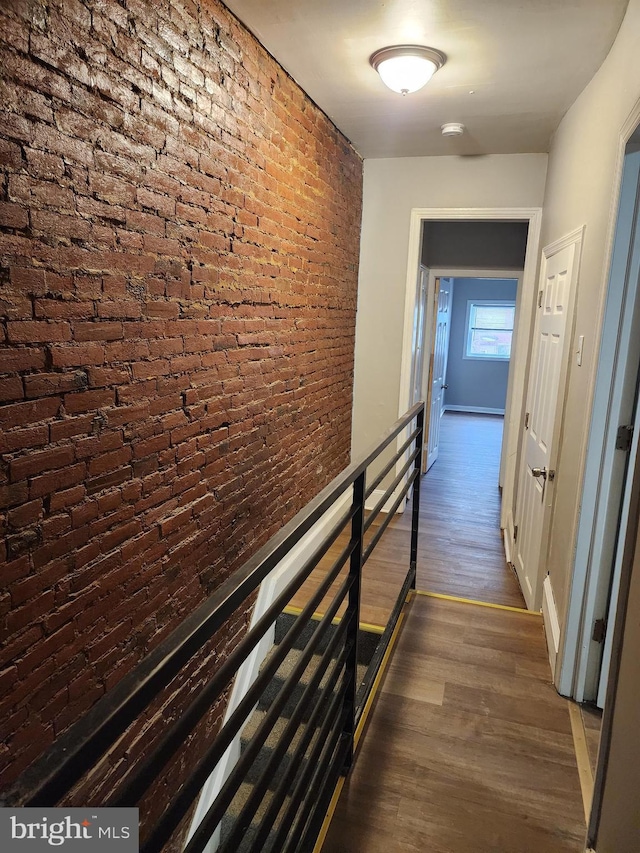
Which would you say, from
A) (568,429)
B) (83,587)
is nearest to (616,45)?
(568,429)

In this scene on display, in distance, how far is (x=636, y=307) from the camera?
1854 millimetres

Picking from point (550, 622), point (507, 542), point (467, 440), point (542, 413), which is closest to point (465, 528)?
point (507, 542)

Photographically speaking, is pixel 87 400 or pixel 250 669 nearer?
pixel 87 400

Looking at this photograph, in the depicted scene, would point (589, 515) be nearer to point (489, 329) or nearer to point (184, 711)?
point (184, 711)

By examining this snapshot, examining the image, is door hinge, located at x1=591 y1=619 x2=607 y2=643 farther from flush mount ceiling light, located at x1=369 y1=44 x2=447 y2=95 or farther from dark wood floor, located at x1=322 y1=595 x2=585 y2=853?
flush mount ceiling light, located at x1=369 y1=44 x2=447 y2=95

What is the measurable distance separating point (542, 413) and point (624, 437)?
3.28 feet

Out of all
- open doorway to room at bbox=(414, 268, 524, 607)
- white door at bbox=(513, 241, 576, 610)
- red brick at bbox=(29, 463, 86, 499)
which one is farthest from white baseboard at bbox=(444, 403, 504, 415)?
red brick at bbox=(29, 463, 86, 499)

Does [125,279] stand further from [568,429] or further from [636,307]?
[568,429]

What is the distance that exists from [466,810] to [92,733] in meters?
1.52

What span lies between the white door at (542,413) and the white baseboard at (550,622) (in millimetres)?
109

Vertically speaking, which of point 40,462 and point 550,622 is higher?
point 40,462

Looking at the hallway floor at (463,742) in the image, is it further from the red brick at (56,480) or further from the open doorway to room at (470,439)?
the red brick at (56,480)

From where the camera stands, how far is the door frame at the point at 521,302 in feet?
12.1

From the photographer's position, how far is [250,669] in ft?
8.96
